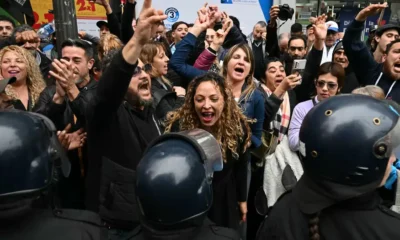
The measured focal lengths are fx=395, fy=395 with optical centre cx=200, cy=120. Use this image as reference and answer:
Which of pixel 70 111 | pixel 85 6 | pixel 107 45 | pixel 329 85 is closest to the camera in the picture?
pixel 70 111

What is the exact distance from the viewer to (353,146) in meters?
1.48

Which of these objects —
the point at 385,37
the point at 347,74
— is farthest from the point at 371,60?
the point at 385,37

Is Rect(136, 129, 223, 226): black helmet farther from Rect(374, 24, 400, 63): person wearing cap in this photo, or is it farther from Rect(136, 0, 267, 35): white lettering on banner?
Rect(136, 0, 267, 35): white lettering on banner

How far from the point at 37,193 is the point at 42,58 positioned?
4.08 metres

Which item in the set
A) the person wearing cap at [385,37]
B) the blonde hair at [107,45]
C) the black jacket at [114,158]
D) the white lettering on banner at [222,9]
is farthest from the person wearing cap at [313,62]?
the white lettering on banner at [222,9]

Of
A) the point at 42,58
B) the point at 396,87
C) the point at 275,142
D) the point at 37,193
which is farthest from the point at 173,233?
the point at 42,58

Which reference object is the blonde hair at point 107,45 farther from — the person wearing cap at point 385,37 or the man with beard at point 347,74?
the person wearing cap at point 385,37

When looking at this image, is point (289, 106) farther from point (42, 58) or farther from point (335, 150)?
point (42, 58)

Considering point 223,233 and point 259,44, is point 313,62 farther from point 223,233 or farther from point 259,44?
point 223,233

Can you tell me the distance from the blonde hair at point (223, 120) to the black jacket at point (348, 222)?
4.11ft

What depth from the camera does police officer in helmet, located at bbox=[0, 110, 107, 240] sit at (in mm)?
1442

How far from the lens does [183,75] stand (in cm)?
371

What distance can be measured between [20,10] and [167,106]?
717 cm

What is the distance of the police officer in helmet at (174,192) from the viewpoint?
1537 millimetres
